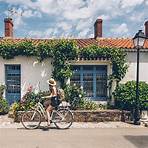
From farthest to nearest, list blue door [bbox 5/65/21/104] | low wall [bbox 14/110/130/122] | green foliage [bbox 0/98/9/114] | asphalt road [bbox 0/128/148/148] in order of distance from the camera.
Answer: blue door [bbox 5/65/21/104], green foliage [bbox 0/98/9/114], low wall [bbox 14/110/130/122], asphalt road [bbox 0/128/148/148]

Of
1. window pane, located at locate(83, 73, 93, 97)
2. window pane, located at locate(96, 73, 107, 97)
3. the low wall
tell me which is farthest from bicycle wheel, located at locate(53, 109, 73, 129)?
window pane, located at locate(96, 73, 107, 97)

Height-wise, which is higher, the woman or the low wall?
the woman

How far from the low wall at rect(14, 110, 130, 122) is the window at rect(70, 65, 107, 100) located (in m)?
3.06

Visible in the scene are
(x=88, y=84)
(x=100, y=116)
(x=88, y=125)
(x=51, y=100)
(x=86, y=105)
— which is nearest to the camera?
(x=51, y=100)

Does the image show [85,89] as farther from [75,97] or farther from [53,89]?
[53,89]

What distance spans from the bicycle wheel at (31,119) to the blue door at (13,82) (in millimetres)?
4251

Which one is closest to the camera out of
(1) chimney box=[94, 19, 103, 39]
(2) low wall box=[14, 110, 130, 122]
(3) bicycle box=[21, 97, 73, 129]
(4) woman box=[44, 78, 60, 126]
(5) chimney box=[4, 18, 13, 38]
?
(4) woman box=[44, 78, 60, 126]

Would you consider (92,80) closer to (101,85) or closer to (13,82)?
(101,85)

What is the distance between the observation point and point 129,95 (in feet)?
46.7

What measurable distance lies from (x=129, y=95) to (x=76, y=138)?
5.22 metres

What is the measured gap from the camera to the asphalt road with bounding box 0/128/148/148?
28.9 feet

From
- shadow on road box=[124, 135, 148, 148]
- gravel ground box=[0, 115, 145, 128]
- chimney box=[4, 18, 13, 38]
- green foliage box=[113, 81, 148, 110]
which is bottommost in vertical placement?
gravel ground box=[0, 115, 145, 128]

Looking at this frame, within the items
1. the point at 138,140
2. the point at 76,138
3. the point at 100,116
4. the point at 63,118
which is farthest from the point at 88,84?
the point at 138,140

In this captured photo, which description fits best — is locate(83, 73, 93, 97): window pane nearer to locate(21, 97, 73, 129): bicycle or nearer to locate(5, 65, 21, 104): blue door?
locate(5, 65, 21, 104): blue door
